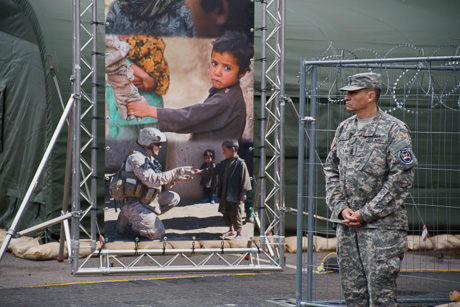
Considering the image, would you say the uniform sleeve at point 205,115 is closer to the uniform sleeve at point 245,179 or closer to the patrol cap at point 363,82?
the uniform sleeve at point 245,179

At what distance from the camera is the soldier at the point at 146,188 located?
7.61 m

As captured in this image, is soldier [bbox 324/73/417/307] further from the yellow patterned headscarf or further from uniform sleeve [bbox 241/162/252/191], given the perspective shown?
the yellow patterned headscarf

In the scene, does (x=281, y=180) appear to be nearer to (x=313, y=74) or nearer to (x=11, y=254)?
(x=313, y=74)

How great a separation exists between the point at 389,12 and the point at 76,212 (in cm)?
658

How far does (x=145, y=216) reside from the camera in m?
7.65

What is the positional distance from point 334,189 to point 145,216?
3396mm

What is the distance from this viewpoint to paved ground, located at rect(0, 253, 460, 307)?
6.18 metres

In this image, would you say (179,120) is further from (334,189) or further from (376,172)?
(376,172)

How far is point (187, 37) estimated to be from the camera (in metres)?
7.76

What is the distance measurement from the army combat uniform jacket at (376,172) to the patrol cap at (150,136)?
11.0 ft

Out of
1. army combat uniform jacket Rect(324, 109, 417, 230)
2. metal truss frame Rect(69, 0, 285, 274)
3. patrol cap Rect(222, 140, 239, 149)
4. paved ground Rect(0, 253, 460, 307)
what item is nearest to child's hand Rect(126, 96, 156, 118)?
metal truss frame Rect(69, 0, 285, 274)

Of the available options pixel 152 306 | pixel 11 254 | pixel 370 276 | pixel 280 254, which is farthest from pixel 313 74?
pixel 11 254

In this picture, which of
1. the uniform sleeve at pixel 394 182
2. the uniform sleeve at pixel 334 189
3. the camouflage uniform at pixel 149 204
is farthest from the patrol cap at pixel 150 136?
the uniform sleeve at pixel 394 182

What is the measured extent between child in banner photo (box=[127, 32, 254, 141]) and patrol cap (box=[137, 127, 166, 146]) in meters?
0.08
